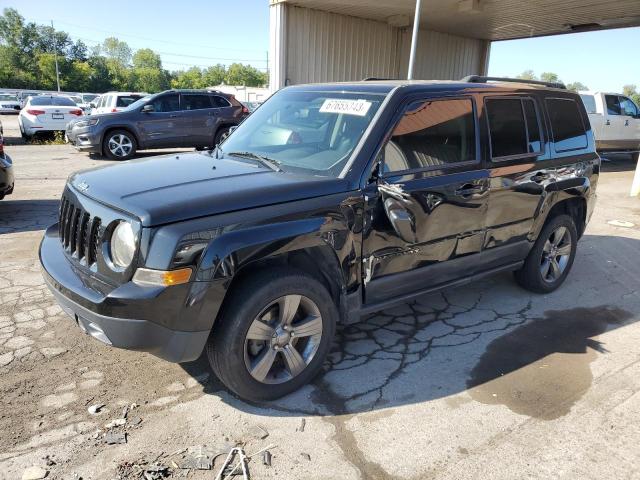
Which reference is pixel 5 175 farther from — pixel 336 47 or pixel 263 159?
pixel 336 47

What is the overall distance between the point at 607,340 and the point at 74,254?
399 cm

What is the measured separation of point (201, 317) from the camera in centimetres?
265

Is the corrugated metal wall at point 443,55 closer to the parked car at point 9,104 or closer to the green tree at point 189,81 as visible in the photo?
the parked car at point 9,104

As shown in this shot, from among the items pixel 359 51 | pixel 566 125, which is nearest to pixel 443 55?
pixel 359 51

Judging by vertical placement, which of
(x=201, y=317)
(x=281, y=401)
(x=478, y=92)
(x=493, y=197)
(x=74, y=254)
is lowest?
(x=281, y=401)

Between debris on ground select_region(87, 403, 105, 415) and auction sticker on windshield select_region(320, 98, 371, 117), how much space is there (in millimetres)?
2454

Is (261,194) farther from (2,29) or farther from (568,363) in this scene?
(2,29)

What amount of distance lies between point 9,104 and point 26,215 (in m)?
36.2

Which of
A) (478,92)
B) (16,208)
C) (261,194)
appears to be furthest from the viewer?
(16,208)

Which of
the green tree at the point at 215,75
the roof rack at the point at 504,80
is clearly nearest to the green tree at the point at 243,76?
the green tree at the point at 215,75

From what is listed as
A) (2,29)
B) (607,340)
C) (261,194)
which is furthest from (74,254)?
(2,29)

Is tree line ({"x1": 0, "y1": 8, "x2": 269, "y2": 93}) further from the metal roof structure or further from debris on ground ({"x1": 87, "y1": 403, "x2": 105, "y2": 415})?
debris on ground ({"x1": 87, "y1": 403, "x2": 105, "y2": 415})

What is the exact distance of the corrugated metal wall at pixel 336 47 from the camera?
42.9 ft

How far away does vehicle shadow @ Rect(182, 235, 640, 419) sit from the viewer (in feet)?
10.4
